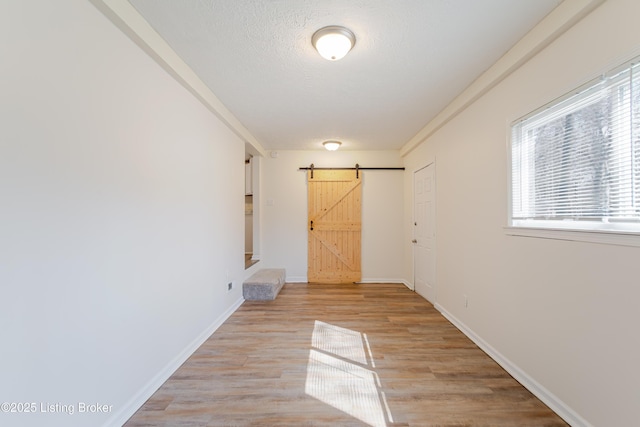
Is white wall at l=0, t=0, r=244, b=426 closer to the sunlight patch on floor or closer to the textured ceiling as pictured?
the textured ceiling

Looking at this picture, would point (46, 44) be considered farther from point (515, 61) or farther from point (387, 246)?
point (387, 246)

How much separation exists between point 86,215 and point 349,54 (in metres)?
2.12

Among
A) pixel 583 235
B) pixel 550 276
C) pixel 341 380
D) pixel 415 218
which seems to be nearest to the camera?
pixel 583 235

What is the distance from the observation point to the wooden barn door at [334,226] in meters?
5.14

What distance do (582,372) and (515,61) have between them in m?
2.18

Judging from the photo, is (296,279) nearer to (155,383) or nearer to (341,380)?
(341,380)

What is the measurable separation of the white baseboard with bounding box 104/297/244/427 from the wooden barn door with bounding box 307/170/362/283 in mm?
2498

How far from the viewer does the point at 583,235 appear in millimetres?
1550

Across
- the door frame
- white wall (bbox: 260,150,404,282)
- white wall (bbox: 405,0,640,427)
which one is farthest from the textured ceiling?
white wall (bbox: 260,150,404,282)

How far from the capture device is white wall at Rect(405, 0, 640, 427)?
4.46ft

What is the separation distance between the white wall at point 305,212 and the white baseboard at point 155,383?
2.28 m

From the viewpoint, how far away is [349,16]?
171 cm

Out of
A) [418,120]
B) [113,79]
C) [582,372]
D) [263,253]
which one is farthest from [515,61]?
[263,253]

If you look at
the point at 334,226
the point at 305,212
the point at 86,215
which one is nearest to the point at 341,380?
the point at 86,215
